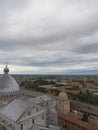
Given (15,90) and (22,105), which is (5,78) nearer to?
(15,90)

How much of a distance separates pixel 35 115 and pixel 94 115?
2625 centimetres

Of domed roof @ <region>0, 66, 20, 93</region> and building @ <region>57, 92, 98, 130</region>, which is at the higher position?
domed roof @ <region>0, 66, 20, 93</region>

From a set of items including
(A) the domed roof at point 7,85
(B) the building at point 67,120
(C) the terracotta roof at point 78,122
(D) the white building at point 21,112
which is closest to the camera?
(D) the white building at point 21,112

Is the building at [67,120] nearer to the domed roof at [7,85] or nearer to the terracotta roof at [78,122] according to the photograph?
the terracotta roof at [78,122]

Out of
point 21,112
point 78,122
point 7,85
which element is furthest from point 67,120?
point 21,112

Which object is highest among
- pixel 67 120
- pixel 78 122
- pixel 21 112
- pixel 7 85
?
pixel 7 85

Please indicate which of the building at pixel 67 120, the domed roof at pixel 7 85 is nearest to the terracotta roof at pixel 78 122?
the building at pixel 67 120

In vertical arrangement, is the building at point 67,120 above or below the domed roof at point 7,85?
below

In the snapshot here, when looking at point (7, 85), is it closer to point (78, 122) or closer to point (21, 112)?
point (21, 112)

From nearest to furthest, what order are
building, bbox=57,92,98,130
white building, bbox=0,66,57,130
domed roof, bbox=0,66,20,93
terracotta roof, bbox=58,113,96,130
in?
white building, bbox=0,66,57,130 → terracotta roof, bbox=58,113,96,130 → building, bbox=57,92,98,130 → domed roof, bbox=0,66,20,93

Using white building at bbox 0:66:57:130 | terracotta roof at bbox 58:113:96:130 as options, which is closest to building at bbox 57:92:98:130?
terracotta roof at bbox 58:113:96:130

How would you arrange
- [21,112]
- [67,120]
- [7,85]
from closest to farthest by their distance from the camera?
[21,112] → [7,85] → [67,120]

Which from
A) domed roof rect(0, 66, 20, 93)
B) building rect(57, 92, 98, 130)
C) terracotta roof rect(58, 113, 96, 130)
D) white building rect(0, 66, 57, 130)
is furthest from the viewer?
domed roof rect(0, 66, 20, 93)

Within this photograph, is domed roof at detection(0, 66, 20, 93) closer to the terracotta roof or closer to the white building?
the white building
